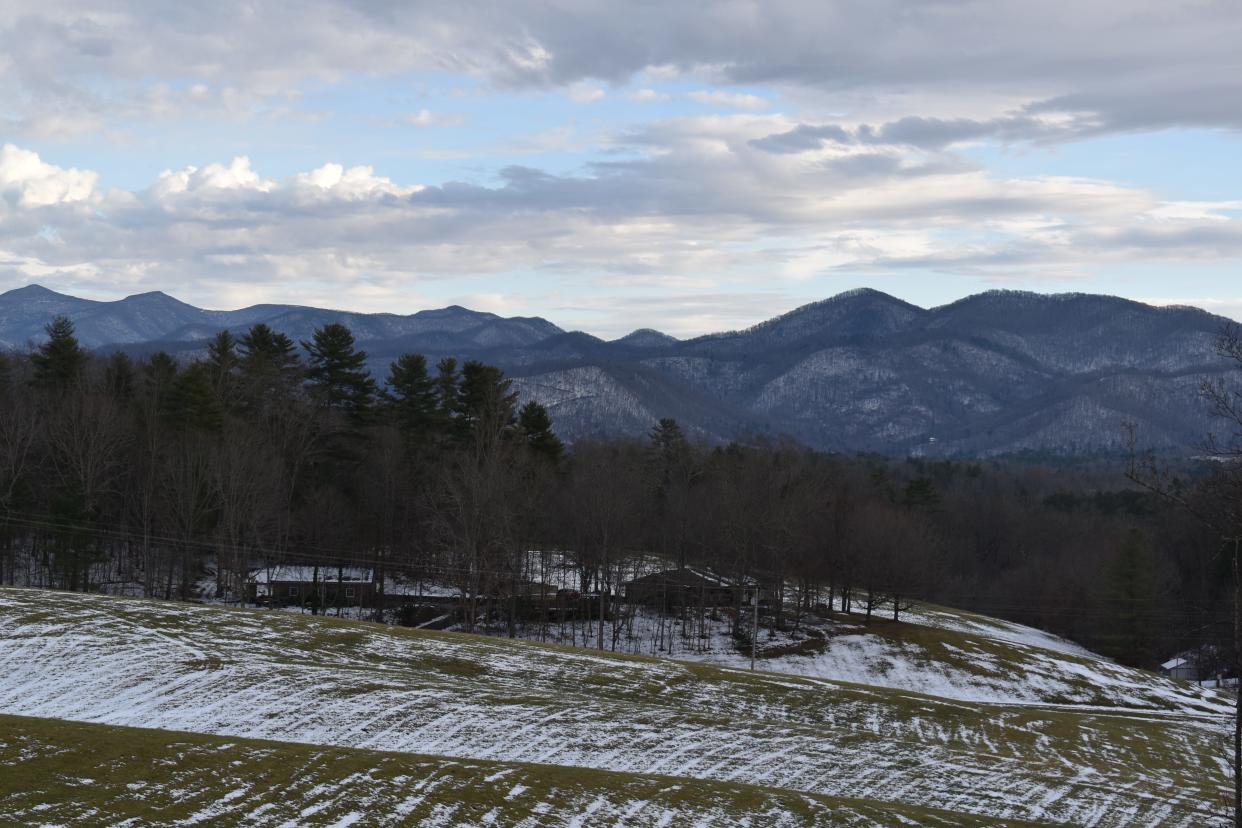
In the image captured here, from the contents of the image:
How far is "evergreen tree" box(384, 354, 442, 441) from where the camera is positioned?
73.6 meters

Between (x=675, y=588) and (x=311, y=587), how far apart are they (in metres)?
27.0

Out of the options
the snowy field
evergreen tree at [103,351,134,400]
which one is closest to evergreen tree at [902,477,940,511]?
the snowy field

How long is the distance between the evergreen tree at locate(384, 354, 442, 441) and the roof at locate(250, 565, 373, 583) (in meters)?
11.0

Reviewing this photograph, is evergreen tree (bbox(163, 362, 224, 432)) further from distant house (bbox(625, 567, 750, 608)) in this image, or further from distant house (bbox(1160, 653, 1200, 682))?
distant house (bbox(1160, 653, 1200, 682))

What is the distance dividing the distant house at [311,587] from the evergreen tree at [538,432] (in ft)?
50.9

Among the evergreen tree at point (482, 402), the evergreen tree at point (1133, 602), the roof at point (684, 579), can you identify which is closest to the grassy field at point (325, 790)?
the evergreen tree at point (482, 402)

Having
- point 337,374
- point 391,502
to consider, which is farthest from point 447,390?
point 391,502

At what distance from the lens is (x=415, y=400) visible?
7412 cm

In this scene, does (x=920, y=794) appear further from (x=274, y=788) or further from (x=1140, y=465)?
(x=274, y=788)

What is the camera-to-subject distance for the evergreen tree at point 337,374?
71.2 m

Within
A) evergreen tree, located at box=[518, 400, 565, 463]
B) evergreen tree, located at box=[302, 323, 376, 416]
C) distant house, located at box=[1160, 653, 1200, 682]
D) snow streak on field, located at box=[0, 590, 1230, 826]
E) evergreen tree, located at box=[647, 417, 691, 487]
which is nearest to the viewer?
snow streak on field, located at box=[0, 590, 1230, 826]

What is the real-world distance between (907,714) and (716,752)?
16517 millimetres

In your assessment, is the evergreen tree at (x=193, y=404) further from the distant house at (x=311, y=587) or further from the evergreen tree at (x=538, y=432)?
the evergreen tree at (x=538, y=432)

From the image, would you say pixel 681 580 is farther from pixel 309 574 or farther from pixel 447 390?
pixel 309 574
